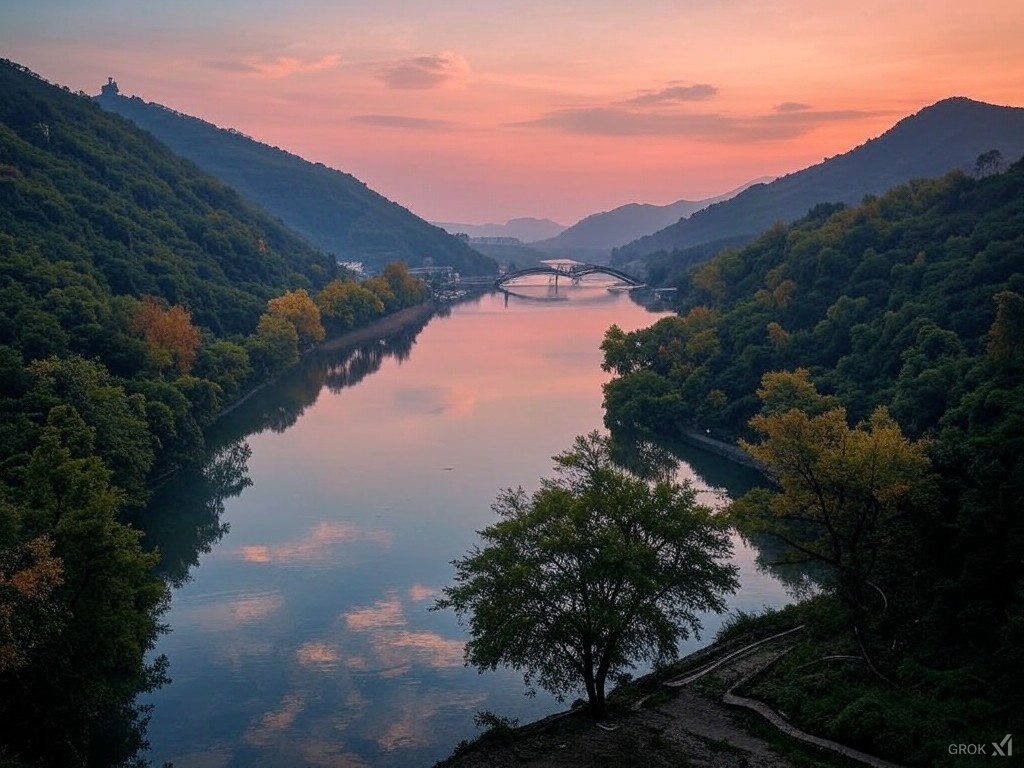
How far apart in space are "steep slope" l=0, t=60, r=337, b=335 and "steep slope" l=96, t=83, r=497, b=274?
6397cm

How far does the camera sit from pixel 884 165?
151 meters

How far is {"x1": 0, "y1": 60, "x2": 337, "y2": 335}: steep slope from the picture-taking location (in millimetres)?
41500

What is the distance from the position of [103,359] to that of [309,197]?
12384 cm

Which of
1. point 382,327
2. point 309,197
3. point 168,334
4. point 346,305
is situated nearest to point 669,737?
point 168,334

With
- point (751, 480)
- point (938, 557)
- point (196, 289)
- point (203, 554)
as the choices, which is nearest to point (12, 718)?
point (203, 554)

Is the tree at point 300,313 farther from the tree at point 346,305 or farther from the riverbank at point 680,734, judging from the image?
the riverbank at point 680,734

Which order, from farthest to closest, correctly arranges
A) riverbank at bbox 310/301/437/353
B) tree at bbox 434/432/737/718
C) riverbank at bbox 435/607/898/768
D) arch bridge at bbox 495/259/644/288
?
arch bridge at bbox 495/259/644/288 < riverbank at bbox 310/301/437/353 < tree at bbox 434/432/737/718 < riverbank at bbox 435/607/898/768

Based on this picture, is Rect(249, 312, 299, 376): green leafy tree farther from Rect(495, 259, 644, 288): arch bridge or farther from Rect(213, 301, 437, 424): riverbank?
Rect(495, 259, 644, 288): arch bridge

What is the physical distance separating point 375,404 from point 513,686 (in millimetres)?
30652

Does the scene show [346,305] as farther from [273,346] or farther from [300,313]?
[273,346]

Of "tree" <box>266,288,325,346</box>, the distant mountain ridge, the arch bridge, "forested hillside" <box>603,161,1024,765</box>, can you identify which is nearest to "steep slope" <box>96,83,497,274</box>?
the arch bridge

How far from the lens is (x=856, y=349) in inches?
1474

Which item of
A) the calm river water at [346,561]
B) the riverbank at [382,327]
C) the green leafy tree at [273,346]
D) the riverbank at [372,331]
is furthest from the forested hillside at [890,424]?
the riverbank at [382,327]

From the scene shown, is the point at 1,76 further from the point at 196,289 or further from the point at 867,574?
the point at 867,574
